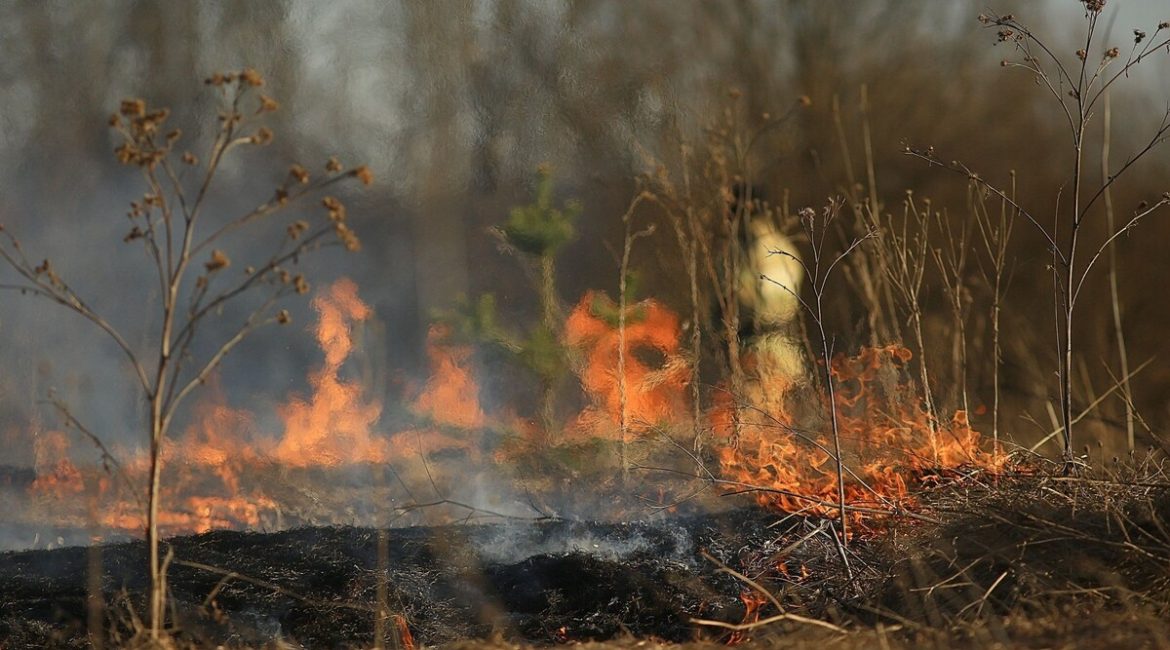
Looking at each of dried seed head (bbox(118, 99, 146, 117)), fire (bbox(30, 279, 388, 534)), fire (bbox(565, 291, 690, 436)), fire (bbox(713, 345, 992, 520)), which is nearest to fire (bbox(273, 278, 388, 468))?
fire (bbox(30, 279, 388, 534))

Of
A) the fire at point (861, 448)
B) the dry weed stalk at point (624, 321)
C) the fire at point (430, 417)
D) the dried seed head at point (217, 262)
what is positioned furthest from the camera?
the dry weed stalk at point (624, 321)

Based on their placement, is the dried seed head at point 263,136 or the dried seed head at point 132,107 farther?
the dried seed head at point 263,136

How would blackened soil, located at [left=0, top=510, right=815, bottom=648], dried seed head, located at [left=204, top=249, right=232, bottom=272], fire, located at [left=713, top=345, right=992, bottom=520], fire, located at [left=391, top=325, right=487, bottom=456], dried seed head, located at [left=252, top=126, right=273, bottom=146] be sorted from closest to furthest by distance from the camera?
1. dried seed head, located at [left=204, top=249, right=232, bottom=272]
2. dried seed head, located at [left=252, top=126, right=273, bottom=146]
3. blackened soil, located at [left=0, top=510, right=815, bottom=648]
4. fire, located at [left=713, top=345, right=992, bottom=520]
5. fire, located at [left=391, top=325, right=487, bottom=456]

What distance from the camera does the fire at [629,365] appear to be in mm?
7570

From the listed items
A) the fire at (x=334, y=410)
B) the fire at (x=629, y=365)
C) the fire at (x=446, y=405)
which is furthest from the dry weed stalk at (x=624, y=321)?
the fire at (x=334, y=410)

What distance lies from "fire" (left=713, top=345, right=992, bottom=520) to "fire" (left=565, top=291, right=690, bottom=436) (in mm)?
379

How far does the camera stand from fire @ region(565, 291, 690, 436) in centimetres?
757

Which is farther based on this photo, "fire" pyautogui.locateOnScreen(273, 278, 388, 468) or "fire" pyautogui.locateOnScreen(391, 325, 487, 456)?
"fire" pyautogui.locateOnScreen(391, 325, 487, 456)

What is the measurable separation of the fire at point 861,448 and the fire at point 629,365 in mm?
379

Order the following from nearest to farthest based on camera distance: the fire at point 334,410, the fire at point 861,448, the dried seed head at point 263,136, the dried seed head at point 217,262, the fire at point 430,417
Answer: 1. the dried seed head at point 217,262
2. the dried seed head at point 263,136
3. the fire at point 861,448
4. the fire at point 430,417
5. the fire at point 334,410

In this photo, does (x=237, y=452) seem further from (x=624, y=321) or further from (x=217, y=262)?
(x=217, y=262)

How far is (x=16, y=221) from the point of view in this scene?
7988mm

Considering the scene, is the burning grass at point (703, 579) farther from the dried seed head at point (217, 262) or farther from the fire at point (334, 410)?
the fire at point (334, 410)

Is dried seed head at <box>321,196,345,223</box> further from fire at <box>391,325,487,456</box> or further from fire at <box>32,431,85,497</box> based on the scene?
fire at <box>32,431,85,497</box>
